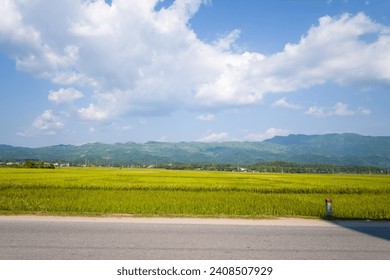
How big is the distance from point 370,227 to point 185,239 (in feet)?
26.6

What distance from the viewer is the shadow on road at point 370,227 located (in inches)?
444

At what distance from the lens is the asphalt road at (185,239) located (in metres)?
8.12

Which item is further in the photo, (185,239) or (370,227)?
(370,227)

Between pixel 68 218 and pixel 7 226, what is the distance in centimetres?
270

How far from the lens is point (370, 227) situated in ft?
42.0

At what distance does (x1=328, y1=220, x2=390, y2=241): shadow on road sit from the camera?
11278mm

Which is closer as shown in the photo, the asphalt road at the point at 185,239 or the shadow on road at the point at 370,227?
the asphalt road at the point at 185,239

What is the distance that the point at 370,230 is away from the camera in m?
12.1

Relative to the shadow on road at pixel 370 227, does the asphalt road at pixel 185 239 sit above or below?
above

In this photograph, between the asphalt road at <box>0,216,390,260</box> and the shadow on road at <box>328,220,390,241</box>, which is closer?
the asphalt road at <box>0,216,390,260</box>

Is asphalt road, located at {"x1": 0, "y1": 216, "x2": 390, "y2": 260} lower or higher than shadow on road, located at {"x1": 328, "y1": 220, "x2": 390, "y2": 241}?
higher
